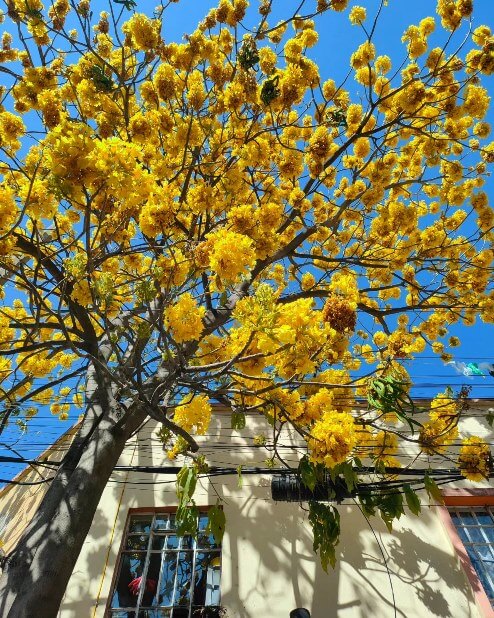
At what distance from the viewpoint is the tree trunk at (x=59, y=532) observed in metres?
2.72

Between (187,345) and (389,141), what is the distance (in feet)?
14.2

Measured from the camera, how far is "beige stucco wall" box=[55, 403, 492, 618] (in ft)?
15.3

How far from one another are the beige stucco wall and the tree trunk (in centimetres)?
181

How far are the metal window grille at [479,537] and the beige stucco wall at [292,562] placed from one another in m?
0.29

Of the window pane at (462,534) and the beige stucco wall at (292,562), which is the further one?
the window pane at (462,534)

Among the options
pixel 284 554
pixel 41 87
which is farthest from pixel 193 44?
pixel 284 554

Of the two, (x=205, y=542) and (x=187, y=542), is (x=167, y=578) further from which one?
(x=205, y=542)

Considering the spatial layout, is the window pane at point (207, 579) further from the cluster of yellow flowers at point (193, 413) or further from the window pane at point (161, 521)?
the cluster of yellow flowers at point (193, 413)

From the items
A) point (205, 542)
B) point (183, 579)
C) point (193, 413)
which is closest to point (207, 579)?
point (183, 579)

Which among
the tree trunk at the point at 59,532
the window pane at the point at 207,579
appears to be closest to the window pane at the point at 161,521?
the window pane at the point at 207,579

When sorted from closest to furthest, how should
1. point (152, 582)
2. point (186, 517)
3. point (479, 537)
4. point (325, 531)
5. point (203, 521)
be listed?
1. point (186, 517)
2. point (325, 531)
3. point (152, 582)
4. point (479, 537)
5. point (203, 521)

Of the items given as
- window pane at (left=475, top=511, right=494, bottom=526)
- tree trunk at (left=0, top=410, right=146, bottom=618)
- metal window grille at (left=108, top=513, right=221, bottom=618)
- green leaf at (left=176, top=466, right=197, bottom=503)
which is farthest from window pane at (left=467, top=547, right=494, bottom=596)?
tree trunk at (left=0, top=410, right=146, bottom=618)

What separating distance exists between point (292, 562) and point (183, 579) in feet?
4.46

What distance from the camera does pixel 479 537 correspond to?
5270mm
